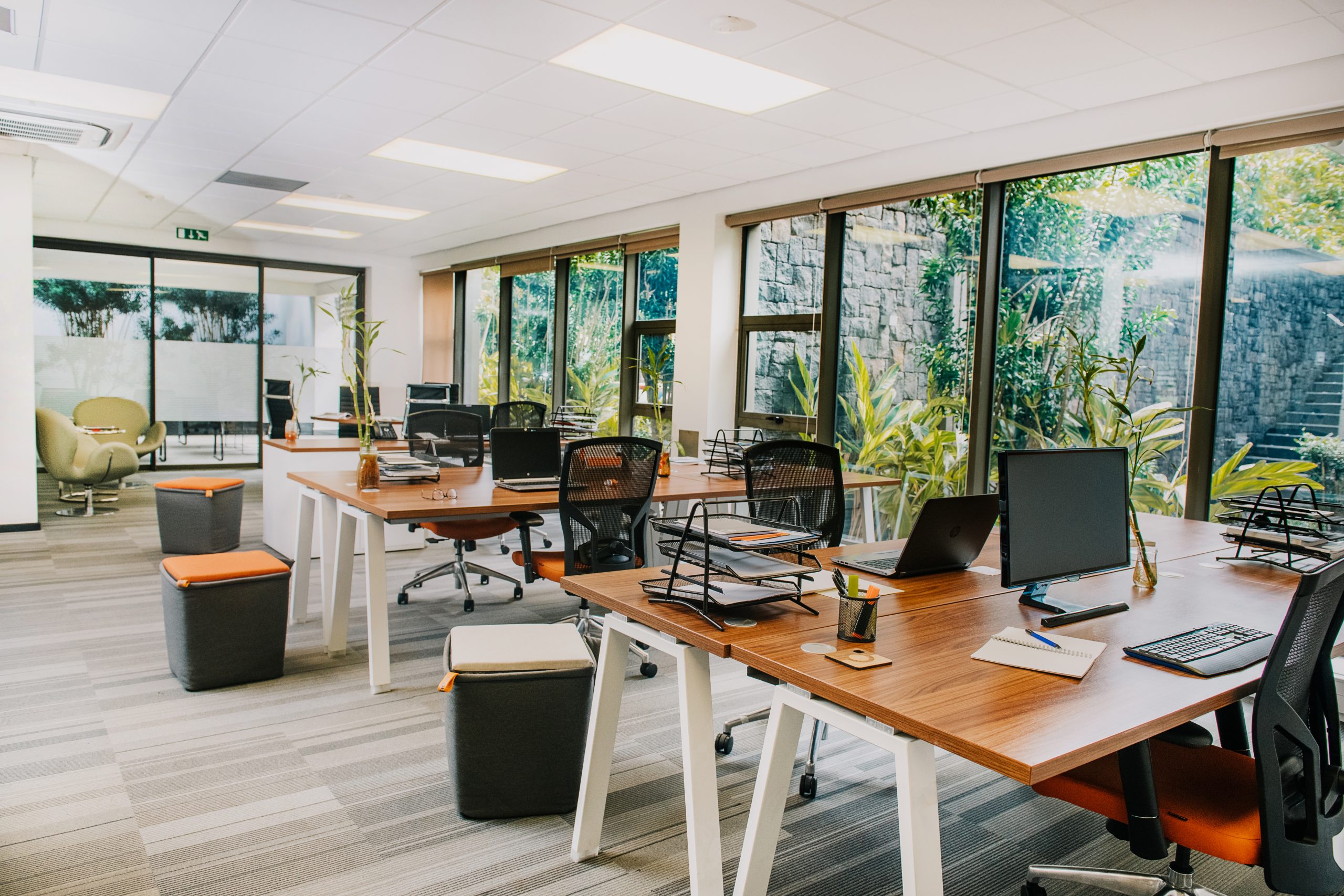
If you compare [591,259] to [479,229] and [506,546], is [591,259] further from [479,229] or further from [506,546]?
[506,546]

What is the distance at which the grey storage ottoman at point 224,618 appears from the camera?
130 inches

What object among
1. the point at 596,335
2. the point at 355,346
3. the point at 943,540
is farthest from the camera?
the point at 355,346

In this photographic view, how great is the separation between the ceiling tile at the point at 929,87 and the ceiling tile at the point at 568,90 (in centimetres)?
115

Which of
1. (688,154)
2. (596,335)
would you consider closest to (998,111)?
(688,154)

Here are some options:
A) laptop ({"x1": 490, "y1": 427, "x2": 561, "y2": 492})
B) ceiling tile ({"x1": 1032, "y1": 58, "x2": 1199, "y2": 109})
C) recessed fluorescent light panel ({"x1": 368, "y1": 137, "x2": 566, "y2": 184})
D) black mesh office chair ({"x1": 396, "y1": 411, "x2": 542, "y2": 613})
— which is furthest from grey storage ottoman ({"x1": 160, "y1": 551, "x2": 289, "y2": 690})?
ceiling tile ({"x1": 1032, "y1": 58, "x2": 1199, "y2": 109})

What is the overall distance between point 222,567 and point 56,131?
3.83 metres

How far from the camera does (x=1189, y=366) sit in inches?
174

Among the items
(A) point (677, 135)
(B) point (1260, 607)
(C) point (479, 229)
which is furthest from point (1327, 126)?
(C) point (479, 229)

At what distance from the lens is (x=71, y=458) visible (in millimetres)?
7340

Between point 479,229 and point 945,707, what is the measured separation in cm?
831

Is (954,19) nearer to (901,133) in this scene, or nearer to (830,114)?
(830,114)

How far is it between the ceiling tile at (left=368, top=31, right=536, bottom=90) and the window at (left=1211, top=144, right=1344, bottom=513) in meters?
3.55

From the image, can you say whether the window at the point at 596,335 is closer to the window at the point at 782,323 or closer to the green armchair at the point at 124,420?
the window at the point at 782,323

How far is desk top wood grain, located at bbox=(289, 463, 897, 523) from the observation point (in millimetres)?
3391
